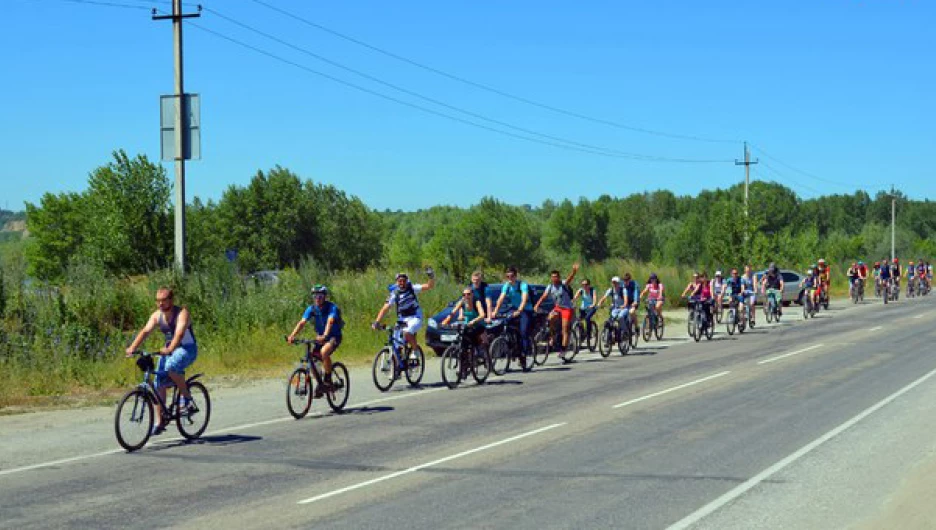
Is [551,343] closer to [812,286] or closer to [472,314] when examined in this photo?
[472,314]

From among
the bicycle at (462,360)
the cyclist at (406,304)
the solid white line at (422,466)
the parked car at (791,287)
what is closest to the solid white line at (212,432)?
the bicycle at (462,360)

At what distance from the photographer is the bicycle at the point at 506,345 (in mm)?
19625

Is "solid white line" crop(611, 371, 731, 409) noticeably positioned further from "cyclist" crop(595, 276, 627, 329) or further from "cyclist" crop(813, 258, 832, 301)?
"cyclist" crop(813, 258, 832, 301)

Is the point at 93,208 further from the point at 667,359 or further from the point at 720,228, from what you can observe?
the point at 667,359

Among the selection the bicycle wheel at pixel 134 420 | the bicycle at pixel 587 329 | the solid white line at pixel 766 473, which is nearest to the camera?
the solid white line at pixel 766 473

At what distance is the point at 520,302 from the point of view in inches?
861

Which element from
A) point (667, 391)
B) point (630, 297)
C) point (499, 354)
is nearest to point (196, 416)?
point (667, 391)

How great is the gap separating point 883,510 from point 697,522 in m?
1.61

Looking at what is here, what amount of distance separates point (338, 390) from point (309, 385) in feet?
1.94

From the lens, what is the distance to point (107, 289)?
21953 millimetres

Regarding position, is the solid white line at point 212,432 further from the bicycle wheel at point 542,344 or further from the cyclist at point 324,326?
the bicycle wheel at point 542,344

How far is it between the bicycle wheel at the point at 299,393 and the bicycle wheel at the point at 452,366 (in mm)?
3868

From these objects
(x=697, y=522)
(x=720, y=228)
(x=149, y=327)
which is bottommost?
(x=697, y=522)

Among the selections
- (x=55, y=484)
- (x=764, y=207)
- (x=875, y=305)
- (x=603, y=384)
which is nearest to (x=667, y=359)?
(x=603, y=384)
